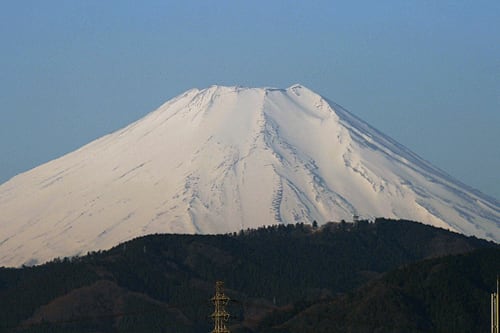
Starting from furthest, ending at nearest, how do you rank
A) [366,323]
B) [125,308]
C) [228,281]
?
1. [228,281]
2. [125,308]
3. [366,323]

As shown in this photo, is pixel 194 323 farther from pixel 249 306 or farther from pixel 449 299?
pixel 449 299

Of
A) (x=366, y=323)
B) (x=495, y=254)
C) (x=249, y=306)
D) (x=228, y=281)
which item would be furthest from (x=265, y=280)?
(x=366, y=323)

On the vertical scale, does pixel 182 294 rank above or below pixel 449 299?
above

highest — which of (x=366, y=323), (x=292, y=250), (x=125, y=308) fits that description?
(x=292, y=250)

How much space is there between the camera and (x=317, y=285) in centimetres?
18375

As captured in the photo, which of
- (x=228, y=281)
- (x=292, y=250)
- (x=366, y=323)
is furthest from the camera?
(x=292, y=250)

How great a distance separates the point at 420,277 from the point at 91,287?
35.5m

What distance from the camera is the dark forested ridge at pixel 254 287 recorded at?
141 metres

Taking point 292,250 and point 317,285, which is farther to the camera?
point 292,250

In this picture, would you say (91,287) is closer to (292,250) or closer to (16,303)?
(16,303)

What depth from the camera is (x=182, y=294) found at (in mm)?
171625

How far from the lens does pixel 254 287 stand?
17888cm

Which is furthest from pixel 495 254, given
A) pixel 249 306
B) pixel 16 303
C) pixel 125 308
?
pixel 16 303

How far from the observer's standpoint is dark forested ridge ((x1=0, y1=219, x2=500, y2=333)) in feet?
463
